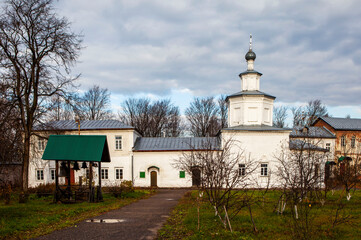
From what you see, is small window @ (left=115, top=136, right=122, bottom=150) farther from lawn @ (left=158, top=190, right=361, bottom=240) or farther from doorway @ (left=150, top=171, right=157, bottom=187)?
lawn @ (left=158, top=190, right=361, bottom=240)

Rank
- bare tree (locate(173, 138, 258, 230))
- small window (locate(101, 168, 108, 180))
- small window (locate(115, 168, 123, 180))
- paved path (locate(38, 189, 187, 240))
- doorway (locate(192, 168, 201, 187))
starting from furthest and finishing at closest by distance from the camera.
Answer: small window (locate(101, 168, 108, 180)) < small window (locate(115, 168, 123, 180)) < doorway (locate(192, 168, 201, 187)) < bare tree (locate(173, 138, 258, 230)) < paved path (locate(38, 189, 187, 240))

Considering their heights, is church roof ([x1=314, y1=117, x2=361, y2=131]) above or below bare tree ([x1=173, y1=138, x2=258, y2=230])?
above

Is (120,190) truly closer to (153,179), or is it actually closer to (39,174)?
(153,179)

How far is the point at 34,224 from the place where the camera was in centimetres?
923

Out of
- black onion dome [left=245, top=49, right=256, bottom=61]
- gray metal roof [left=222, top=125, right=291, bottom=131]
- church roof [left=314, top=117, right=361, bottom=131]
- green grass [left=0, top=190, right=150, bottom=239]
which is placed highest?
black onion dome [left=245, top=49, right=256, bottom=61]

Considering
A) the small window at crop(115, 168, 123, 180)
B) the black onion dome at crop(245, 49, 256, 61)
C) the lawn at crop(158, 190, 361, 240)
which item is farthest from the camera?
the black onion dome at crop(245, 49, 256, 61)

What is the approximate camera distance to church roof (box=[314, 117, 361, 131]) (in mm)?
34156

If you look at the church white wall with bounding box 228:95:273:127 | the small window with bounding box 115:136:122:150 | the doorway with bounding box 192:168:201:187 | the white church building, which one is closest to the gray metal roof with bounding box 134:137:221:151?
the white church building

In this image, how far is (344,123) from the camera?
35.0 m

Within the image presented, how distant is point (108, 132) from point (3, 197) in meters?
11.5

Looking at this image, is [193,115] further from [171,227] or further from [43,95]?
[171,227]

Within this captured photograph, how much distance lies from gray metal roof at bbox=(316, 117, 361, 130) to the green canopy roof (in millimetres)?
29380

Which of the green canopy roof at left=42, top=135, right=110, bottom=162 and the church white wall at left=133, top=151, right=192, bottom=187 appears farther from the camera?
the church white wall at left=133, top=151, right=192, bottom=187

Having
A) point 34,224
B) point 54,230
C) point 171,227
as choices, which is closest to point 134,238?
point 171,227
